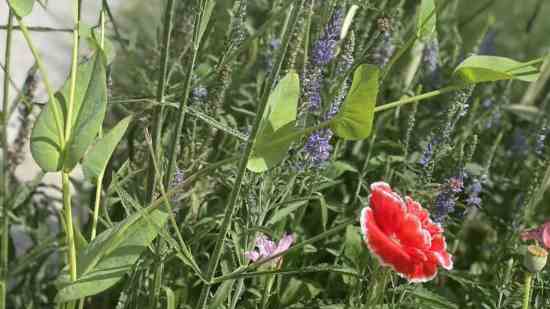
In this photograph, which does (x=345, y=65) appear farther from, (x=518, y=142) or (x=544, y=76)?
(x=544, y=76)

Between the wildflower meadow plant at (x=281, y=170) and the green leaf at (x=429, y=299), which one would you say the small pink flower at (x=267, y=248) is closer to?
the wildflower meadow plant at (x=281, y=170)

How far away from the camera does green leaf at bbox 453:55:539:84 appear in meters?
0.99

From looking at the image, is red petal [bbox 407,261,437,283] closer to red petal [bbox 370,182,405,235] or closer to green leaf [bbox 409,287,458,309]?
red petal [bbox 370,182,405,235]

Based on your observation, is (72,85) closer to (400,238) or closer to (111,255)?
(111,255)

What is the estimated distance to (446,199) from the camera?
4.22 ft

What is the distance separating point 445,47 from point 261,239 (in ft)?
3.63

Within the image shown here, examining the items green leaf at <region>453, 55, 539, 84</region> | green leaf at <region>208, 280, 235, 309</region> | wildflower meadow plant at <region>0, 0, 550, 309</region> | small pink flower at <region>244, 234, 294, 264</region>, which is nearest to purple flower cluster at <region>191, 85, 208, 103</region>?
wildflower meadow plant at <region>0, 0, 550, 309</region>

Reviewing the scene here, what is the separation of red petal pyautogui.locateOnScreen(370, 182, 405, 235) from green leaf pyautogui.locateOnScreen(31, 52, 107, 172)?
325 millimetres

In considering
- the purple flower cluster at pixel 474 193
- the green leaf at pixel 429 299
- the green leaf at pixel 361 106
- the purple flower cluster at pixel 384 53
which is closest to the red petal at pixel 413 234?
the green leaf at pixel 361 106

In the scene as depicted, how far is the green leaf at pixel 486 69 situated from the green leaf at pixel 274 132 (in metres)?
0.20

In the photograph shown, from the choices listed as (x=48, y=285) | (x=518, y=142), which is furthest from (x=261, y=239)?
(x=518, y=142)

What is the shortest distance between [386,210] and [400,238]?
3 centimetres

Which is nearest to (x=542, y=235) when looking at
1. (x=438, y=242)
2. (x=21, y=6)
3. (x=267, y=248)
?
(x=438, y=242)

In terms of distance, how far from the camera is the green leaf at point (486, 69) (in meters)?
0.99
